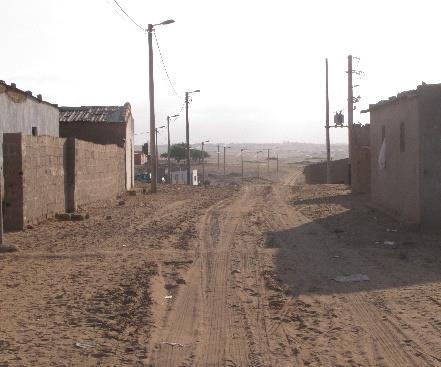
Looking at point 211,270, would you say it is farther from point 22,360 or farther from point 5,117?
point 5,117

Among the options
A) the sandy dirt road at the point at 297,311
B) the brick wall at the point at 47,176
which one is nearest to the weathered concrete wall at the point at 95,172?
the brick wall at the point at 47,176

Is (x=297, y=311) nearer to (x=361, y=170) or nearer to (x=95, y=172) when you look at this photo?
(x=95, y=172)

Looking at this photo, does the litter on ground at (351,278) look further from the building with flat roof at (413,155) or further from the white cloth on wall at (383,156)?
the white cloth on wall at (383,156)

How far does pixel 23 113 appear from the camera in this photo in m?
23.1

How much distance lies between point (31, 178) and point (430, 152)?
29.1 feet

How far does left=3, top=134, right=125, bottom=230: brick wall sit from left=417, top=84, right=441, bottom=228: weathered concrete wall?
8.67m

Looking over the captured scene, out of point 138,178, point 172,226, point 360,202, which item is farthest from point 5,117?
point 138,178

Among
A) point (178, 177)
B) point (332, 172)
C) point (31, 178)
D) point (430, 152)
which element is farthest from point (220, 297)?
point (178, 177)

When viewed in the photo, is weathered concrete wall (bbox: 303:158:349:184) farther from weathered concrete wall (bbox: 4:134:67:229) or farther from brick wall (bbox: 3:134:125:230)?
weathered concrete wall (bbox: 4:134:67:229)

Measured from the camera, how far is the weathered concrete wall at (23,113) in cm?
2067

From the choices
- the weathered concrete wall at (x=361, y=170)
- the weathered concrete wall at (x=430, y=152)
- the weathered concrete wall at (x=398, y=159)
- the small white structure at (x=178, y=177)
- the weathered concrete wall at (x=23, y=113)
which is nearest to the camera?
the weathered concrete wall at (x=430, y=152)

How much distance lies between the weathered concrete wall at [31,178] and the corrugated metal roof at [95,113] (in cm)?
1723

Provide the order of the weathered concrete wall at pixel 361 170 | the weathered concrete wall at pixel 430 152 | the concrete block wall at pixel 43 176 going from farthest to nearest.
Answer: the weathered concrete wall at pixel 361 170 < the concrete block wall at pixel 43 176 < the weathered concrete wall at pixel 430 152

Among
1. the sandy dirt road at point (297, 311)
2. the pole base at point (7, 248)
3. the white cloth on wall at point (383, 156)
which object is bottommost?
the sandy dirt road at point (297, 311)
